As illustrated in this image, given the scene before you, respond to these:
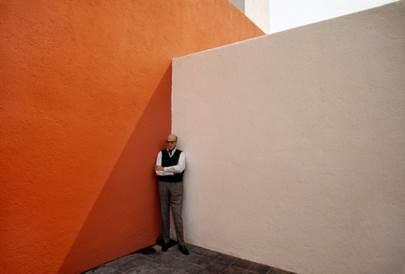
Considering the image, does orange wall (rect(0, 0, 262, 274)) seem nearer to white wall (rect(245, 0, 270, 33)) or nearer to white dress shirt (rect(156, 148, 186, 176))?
white dress shirt (rect(156, 148, 186, 176))

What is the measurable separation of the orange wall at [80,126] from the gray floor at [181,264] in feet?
0.64

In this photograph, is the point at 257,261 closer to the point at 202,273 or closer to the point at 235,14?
the point at 202,273

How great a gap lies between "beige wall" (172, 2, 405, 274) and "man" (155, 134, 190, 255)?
212 millimetres

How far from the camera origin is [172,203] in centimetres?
407

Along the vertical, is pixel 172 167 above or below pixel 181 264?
above

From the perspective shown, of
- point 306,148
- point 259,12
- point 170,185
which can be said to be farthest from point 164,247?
point 259,12

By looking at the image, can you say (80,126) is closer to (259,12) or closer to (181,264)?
(181,264)

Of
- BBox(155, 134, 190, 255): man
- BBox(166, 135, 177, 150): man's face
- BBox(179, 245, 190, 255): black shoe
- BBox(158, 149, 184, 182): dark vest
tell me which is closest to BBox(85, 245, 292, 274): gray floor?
BBox(179, 245, 190, 255): black shoe

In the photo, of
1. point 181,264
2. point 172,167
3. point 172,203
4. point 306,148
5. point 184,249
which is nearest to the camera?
point 306,148

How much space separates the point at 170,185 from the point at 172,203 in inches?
10.6

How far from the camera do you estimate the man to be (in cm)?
400

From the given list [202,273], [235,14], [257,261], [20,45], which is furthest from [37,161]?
[235,14]

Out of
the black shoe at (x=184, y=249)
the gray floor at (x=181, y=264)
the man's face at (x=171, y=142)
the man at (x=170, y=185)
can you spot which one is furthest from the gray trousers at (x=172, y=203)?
the man's face at (x=171, y=142)

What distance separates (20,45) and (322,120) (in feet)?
10.3
